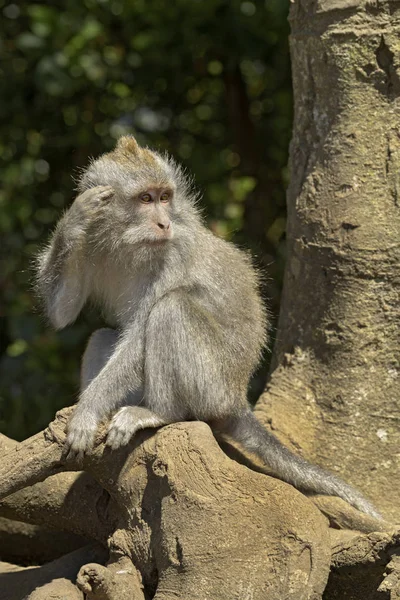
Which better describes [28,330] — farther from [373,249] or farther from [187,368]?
[373,249]

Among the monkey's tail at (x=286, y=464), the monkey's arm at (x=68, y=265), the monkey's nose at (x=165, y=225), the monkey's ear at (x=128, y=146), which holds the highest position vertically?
the monkey's ear at (x=128, y=146)

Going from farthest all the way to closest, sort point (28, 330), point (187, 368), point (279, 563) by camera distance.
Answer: point (28, 330) < point (187, 368) < point (279, 563)

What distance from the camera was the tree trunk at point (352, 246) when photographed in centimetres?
479

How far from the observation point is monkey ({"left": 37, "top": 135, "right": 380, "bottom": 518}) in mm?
4566

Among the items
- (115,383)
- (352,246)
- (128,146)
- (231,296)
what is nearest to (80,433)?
(115,383)

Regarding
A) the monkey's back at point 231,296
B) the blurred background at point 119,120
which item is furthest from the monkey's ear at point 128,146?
the blurred background at point 119,120

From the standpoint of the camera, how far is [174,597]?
12.6 ft

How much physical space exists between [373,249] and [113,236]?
4.58ft

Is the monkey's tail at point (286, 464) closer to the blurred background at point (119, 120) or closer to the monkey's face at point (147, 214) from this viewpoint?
the monkey's face at point (147, 214)

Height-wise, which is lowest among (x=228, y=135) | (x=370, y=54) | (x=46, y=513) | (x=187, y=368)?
(x=46, y=513)

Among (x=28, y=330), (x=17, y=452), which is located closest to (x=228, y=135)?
(x=28, y=330)

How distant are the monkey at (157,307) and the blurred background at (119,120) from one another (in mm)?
1341

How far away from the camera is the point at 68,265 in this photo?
493cm

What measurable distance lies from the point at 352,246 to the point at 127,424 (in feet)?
5.05
